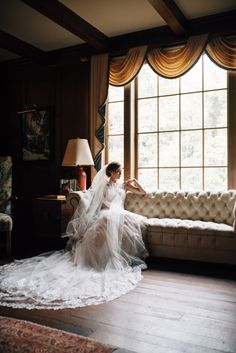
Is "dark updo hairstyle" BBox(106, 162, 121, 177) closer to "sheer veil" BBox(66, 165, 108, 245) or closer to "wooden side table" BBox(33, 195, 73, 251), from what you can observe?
"sheer veil" BBox(66, 165, 108, 245)

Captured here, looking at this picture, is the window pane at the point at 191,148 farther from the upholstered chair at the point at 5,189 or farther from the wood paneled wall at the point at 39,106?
the upholstered chair at the point at 5,189

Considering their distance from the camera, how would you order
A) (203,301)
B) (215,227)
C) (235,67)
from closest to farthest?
(203,301)
(215,227)
(235,67)

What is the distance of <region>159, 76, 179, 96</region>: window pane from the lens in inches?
189

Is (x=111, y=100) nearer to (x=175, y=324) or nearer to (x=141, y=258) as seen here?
(x=141, y=258)

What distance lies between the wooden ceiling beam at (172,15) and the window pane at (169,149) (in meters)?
1.33

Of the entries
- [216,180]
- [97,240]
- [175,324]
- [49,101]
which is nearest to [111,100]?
[49,101]

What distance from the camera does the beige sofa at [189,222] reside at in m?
3.65

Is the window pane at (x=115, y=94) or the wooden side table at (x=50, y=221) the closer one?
the wooden side table at (x=50, y=221)

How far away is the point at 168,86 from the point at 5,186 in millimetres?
2741

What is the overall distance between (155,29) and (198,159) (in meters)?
1.83

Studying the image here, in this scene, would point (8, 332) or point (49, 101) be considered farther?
point (49, 101)

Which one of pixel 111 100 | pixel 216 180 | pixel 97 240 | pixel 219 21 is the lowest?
pixel 97 240

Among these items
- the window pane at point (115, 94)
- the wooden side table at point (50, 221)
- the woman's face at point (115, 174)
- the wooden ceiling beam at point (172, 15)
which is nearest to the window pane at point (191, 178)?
the woman's face at point (115, 174)

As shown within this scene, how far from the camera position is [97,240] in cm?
373
